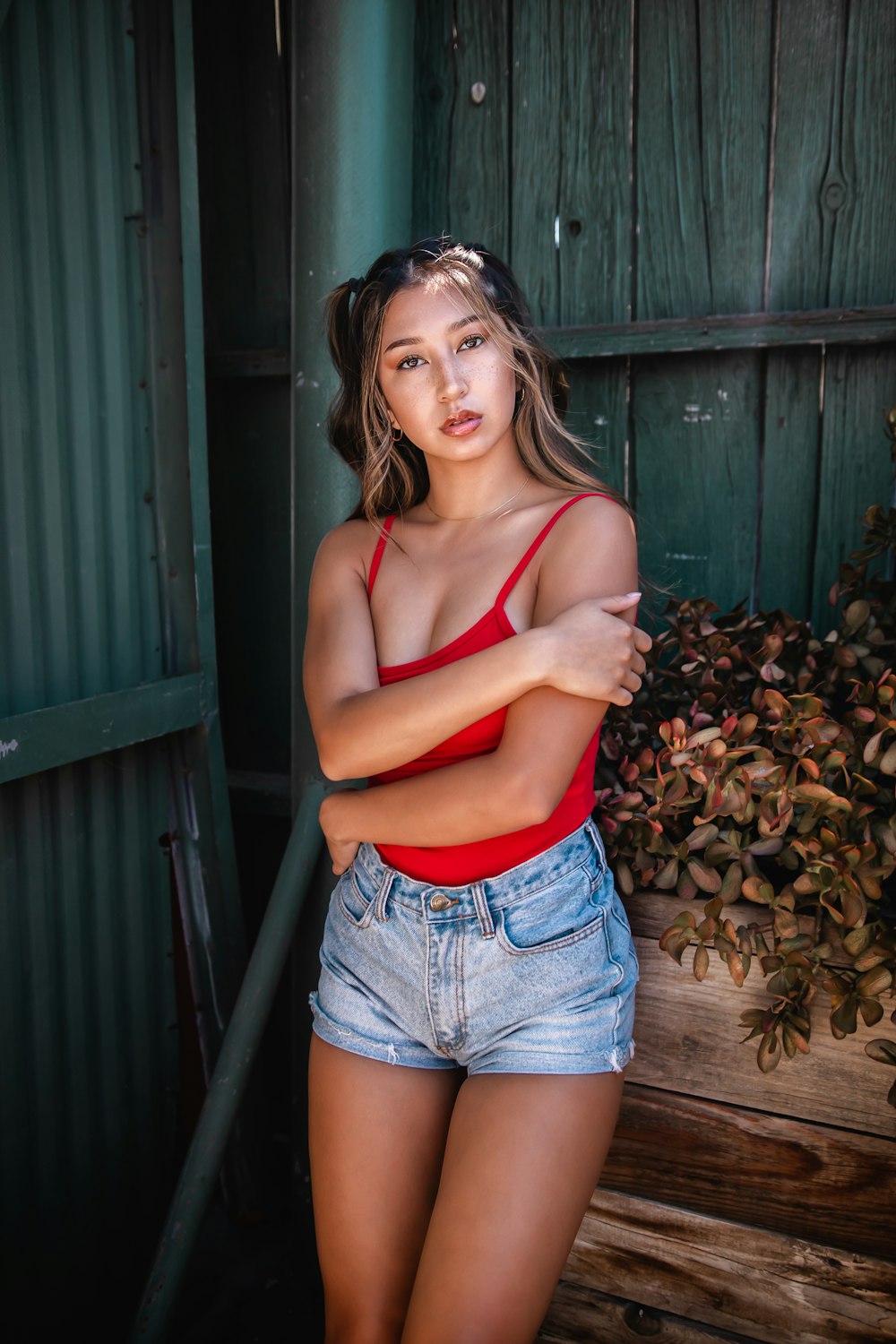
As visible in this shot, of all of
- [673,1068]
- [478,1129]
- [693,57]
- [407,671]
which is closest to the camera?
[478,1129]

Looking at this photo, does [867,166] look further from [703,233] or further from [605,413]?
[605,413]

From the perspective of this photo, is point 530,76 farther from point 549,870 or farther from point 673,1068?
point 673,1068

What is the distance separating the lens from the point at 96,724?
2104 mm

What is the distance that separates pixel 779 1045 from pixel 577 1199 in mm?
453

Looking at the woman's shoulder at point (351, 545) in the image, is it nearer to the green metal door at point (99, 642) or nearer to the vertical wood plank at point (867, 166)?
the green metal door at point (99, 642)

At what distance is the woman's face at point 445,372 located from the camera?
5.50 feet

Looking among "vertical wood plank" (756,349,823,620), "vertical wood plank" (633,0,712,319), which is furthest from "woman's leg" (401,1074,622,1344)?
"vertical wood plank" (633,0,712,319)

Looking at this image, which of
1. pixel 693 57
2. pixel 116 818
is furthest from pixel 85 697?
pixel 693 57

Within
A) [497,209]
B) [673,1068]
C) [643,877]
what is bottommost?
[673,1068]

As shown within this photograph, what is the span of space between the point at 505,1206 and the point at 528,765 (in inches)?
23.5

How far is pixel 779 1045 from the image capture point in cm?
169

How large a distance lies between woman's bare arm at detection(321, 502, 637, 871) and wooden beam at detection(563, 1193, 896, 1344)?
2.76 ft

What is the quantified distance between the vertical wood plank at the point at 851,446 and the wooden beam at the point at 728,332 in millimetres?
49

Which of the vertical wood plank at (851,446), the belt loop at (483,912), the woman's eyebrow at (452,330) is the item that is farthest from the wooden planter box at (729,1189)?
the woman's eyebrow at (452,330)
